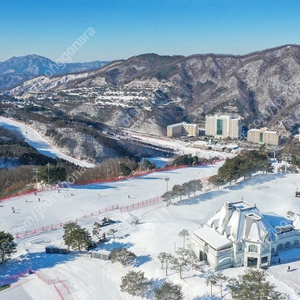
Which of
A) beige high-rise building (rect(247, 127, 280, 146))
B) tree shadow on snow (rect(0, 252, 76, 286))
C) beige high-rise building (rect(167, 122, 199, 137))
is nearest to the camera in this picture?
tree shadow on snow (rect(0, 252, 76, 286))

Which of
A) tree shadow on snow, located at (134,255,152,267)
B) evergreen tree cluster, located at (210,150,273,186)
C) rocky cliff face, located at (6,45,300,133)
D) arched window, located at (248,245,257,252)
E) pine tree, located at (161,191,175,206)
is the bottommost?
tree shadow on snow, located at (134,255,152,267)

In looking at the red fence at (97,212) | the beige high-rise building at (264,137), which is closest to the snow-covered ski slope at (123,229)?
the red fence at (97,212)

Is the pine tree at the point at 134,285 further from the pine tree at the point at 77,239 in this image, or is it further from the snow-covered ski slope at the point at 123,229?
the pine tree at the point at 77,239

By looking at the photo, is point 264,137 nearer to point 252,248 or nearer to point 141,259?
point 252,248

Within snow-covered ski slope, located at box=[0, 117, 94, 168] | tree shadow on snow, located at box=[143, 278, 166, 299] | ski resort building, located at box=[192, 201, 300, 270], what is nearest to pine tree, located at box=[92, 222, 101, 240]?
tree shadow on snow, located at box=[143, 278, 166, 299]

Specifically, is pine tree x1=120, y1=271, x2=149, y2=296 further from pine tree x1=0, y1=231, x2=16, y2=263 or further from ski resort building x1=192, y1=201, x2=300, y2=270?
pine tree x1=0, y1=231, x2=16, y2=263

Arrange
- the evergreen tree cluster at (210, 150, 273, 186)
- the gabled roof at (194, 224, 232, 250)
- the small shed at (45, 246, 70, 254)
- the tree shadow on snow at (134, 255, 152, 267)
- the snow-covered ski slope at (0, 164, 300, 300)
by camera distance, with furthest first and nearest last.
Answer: the evergreen tree cluster at (210, 150, 273, 186) < the small shed at (45, 246, 70, 254) < the tree shadow on snow at (134, 255, 152, 267) < the gabled roof at (194, 224, 232, 250) < the snow-covered ski slope at (0, 164, 300, 300)

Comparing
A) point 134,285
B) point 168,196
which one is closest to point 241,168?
point 168,196
